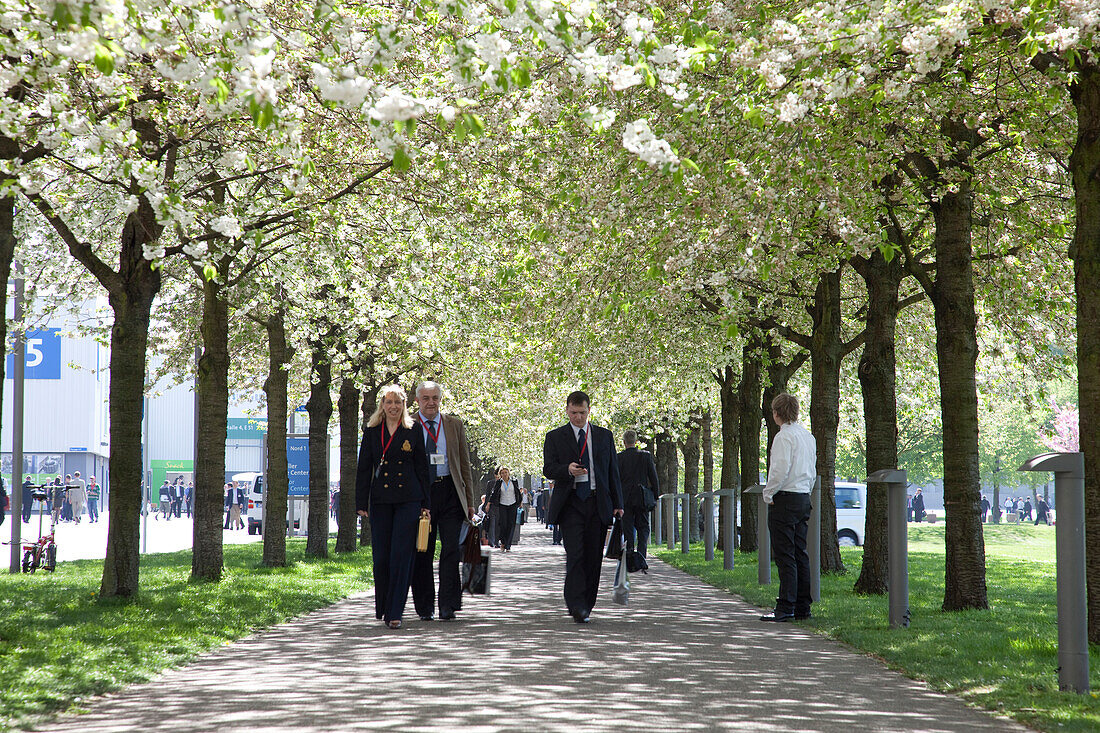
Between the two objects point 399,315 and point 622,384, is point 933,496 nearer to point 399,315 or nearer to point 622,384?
point 622,384

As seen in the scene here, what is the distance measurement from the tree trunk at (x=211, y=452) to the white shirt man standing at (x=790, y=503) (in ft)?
23.7

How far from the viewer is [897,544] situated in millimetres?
9883

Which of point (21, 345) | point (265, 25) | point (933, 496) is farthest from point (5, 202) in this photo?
point (933, 496)

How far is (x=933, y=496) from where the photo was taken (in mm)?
110312

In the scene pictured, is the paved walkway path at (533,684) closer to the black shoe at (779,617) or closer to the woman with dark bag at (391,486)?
the black shoe at (779,617)

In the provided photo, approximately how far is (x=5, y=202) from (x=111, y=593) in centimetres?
412

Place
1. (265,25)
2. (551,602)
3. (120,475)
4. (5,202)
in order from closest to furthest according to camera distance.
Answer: (265,25) → (5,202) → (120,475) → (551,602)

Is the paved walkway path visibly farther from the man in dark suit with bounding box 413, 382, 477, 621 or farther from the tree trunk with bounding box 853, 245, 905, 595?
the tree trunk with bounding box 853, 245, 905, 595

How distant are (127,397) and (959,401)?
25.0ft

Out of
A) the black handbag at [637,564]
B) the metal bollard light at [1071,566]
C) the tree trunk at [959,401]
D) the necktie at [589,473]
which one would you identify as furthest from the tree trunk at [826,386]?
the metal bollard light at [1071,566]

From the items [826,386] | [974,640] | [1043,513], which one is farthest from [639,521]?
[1043,513]

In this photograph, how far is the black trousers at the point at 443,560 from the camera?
35.3ft

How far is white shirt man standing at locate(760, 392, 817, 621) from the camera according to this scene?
1062cm

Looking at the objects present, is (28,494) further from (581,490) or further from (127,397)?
(581,490)
